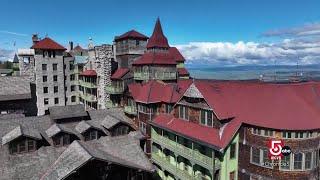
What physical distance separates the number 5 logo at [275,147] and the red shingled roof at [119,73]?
32513mm

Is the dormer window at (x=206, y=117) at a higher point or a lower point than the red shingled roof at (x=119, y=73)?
lower

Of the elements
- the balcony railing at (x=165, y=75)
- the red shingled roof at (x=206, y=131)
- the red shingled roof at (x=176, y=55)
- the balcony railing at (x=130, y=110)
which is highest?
the red shingled roof at (x=176, y=55)

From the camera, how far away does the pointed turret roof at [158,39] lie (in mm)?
52750

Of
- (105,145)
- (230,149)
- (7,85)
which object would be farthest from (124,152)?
(7,85)

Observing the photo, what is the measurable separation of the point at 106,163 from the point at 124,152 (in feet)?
23.7

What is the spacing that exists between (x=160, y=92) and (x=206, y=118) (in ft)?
40.8

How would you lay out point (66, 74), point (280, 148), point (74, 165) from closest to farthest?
point (74, 165) < point (280, 148) < point (66, 74)

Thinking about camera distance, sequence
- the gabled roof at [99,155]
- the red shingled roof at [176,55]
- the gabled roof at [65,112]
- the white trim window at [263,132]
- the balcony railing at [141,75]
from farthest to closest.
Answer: the red shingled roof at [176,55]
the balcony railing at [141,75]
the gabled roof at [65,112]
the white trim window at [263,132]
the gabled roof at [99,155]

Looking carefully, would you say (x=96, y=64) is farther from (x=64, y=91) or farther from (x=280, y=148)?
(x=280, y=148)

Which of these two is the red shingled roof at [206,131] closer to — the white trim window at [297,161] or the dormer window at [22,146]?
the white trim window at [297,161]

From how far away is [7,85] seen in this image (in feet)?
171

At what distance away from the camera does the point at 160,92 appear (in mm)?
44281

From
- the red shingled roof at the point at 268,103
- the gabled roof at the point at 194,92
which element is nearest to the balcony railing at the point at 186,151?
the red shingled roof at the point at 268,103

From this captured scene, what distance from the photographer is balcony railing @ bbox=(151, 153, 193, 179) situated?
3430 centimetres
